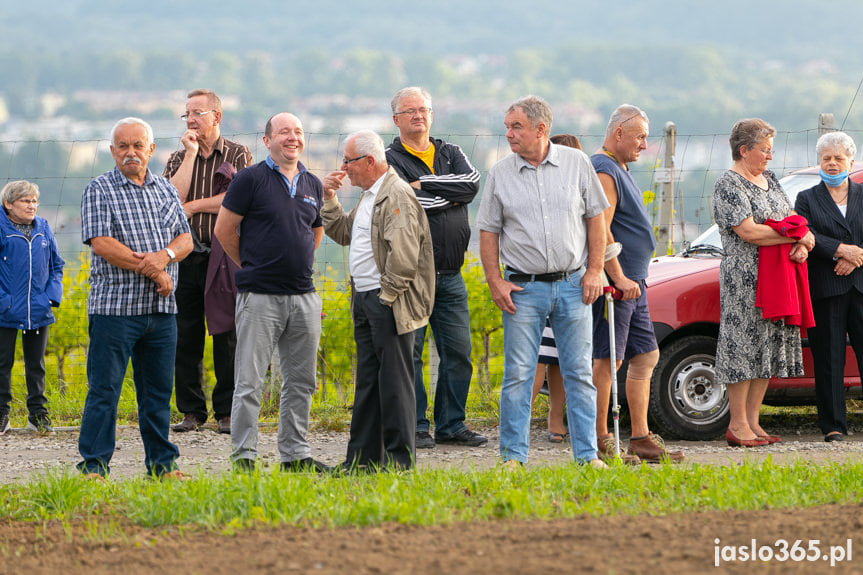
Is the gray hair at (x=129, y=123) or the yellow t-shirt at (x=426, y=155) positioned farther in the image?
the yellow t-shirt at (x=426, y=155)

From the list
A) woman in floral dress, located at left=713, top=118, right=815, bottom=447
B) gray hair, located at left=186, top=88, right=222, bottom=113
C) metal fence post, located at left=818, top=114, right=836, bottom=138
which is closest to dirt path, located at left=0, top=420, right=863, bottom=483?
woman in floral dress, located at left=713, top=118, right=815, bottom=447

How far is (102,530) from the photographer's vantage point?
488 cm

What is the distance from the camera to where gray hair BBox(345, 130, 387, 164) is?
6.38 m

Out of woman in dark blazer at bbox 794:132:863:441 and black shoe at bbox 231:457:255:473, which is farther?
woman in dark blazer at bbox 794:132:863:441

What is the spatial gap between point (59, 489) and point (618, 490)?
268 centimetres

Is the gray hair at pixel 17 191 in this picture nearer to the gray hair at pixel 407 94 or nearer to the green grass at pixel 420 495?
the gray hair at pixel 407 94

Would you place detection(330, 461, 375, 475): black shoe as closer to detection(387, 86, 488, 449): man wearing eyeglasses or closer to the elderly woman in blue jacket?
detection(387, 86, 488, 449): man wearing eyeglasses

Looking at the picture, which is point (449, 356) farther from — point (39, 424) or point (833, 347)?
point (39, 424)

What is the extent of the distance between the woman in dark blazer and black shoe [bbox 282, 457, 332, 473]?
3.61 m

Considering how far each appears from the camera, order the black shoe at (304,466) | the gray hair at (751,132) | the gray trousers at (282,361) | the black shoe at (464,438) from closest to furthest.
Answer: the black shoe at (304,466)
the gray trousers at (282,361)
the gray hair at (751,132)
the black shoe at (464,438)

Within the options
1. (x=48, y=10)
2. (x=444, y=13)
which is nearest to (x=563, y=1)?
(x=444, y=13)

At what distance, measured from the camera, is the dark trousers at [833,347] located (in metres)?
7.90

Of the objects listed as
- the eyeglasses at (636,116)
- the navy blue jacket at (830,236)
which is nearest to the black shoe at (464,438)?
the eyeglasses at (636,116)

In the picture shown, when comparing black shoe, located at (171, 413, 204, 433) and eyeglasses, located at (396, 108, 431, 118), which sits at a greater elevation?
eyeglasses, located at (396, 108, 431, 118)
